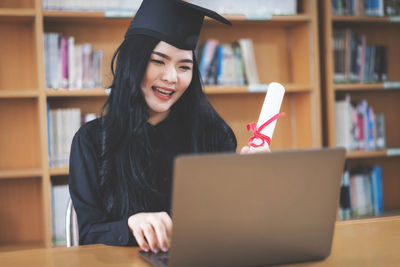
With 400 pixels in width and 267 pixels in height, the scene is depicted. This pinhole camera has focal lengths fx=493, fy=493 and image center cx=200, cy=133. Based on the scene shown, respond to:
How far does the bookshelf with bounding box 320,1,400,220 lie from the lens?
9.66 ft

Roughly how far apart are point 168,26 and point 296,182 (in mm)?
786

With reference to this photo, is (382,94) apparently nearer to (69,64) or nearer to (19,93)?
(69,64)

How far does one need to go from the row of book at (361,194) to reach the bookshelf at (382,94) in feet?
0.36

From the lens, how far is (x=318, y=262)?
2.86 feet

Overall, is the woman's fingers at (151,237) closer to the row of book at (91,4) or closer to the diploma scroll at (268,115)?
the diploma scroll at (268,115)

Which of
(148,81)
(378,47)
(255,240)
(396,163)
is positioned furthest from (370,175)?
(255,240)

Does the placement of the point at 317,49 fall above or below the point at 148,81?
above

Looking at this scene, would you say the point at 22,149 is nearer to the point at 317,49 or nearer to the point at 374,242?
the point at 317,49

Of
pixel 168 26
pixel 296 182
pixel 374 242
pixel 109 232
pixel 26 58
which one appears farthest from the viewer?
pixel 26 58

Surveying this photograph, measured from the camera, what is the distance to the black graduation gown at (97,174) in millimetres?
1192

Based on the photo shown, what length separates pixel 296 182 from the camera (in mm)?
764

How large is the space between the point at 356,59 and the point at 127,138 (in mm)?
1996

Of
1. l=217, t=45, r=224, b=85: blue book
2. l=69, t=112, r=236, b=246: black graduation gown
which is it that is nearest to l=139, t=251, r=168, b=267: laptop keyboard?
l=69, t=112, r=236, b=246: black graduation gown

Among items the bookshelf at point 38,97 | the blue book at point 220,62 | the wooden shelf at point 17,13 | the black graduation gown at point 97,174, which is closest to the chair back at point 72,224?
the black graduation gown at point 97,174
